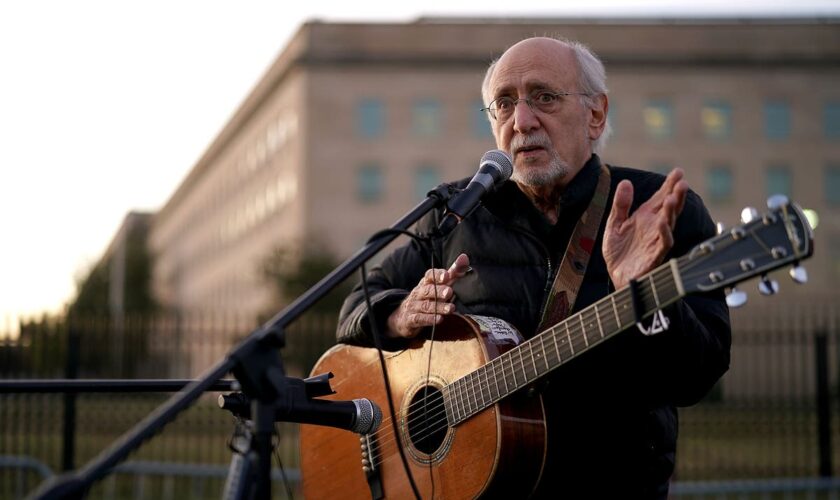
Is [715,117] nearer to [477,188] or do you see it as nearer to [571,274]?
[571,274]

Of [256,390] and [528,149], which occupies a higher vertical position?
[528,149]

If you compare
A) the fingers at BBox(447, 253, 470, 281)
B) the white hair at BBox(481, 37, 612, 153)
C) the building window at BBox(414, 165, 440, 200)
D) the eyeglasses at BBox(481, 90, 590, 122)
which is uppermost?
the building window at BBox(414, 165, 440, 200)

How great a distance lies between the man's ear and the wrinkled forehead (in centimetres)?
15

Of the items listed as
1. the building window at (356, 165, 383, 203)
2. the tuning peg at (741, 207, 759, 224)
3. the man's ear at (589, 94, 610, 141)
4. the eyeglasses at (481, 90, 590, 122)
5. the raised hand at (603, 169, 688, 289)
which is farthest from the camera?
the building window at (356, 165, 383, 203)

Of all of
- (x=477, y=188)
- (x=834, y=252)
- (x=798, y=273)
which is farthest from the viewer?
(x=834, y=252)

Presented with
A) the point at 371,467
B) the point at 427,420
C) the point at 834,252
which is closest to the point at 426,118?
the point at 834,252

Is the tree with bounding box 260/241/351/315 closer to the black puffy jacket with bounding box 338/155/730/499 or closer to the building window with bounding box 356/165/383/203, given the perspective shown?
the building window with bounding box 356/165/383/203

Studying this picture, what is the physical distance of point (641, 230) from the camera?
9.87 ft

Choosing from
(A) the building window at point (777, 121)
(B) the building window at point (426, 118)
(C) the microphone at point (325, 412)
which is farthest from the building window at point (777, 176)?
(C) the microphone at point (325, 412)

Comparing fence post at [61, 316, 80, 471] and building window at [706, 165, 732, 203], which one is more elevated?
building window at [706, 165, 732, 203]

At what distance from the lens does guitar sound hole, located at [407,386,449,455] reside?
3.70m

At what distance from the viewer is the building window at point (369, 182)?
48625 mm

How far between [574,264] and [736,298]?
96 cm

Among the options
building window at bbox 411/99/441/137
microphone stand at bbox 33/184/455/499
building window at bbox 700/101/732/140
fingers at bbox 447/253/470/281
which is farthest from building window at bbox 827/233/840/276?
microphone stand at bbox 33/184/455/499
